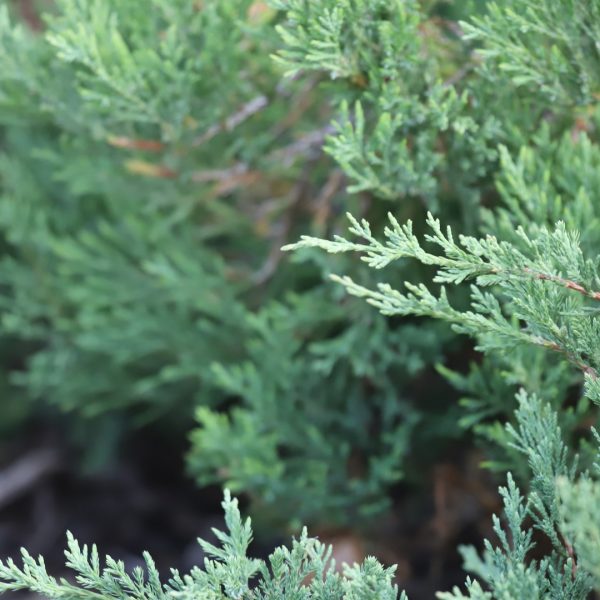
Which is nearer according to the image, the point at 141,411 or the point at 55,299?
the point at 55,299

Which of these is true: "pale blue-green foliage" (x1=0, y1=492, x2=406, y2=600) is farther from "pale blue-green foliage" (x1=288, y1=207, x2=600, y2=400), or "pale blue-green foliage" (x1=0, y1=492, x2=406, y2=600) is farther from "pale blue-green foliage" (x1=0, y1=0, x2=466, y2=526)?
"pale blue-green foliage" (x1=0, y1=0, x2=466, y2=526)

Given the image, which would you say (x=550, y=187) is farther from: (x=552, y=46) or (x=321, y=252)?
(x=321, y=252)

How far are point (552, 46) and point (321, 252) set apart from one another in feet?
2.57

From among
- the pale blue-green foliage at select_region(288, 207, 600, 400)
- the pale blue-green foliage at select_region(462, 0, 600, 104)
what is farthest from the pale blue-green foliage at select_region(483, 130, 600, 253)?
the pale blue-green foliage at select_region(288, 207, 600, 400)

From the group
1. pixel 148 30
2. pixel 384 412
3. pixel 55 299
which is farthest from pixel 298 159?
pixel 55 299

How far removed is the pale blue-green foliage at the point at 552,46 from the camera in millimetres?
1422

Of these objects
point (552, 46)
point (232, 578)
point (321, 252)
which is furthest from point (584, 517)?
point (321, 252)

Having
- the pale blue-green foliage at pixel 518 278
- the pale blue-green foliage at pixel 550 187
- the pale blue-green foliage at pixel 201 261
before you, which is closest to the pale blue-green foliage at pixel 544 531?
the pale blue-green foliage at pixel 518 278

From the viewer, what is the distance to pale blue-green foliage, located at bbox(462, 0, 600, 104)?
1422 millimetres

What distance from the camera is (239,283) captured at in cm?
236

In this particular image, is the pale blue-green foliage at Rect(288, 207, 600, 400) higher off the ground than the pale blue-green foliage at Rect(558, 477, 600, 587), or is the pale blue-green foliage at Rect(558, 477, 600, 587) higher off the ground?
the pale blue-green foliage at Rect(288, 207, 600, 400)

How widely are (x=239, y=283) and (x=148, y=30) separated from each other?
819 millimetres

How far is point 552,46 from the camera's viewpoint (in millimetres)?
1493

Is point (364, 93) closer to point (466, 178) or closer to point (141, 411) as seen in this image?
point (466, 178)
